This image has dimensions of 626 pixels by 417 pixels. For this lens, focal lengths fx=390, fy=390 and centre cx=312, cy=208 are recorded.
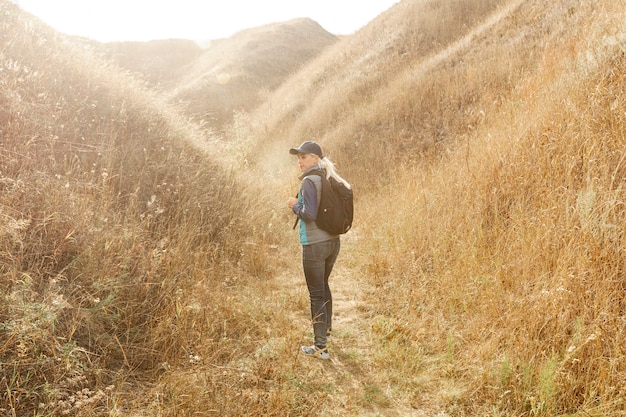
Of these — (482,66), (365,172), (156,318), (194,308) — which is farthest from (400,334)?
(482,66)

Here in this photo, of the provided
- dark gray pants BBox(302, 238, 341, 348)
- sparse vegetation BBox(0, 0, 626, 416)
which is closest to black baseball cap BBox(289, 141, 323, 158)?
dark gray pants BBox(302, 238, 341, 348)

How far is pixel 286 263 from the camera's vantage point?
727 cm

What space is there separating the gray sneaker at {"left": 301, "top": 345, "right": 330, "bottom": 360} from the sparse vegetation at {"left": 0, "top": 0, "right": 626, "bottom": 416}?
14 cm

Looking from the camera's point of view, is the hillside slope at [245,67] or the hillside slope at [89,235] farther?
the hillside slope at [245,67]

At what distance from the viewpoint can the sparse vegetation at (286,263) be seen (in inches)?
125

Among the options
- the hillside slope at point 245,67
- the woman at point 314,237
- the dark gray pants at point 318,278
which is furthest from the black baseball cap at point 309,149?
the hillside slope at point 245,67

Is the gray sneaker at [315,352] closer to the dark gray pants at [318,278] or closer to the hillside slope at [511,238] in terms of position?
the dark gray pants at [318,278]

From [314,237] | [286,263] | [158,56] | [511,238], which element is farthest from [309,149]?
[158,56]

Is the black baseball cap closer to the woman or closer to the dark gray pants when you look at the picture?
the woman

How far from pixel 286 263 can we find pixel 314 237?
298 cm

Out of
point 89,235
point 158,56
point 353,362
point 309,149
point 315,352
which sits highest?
point 158,56

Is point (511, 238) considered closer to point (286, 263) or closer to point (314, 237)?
point (314, 237)

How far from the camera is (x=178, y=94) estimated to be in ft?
91.8

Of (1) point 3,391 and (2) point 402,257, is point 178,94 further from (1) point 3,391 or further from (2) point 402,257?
(1) point 3,391
